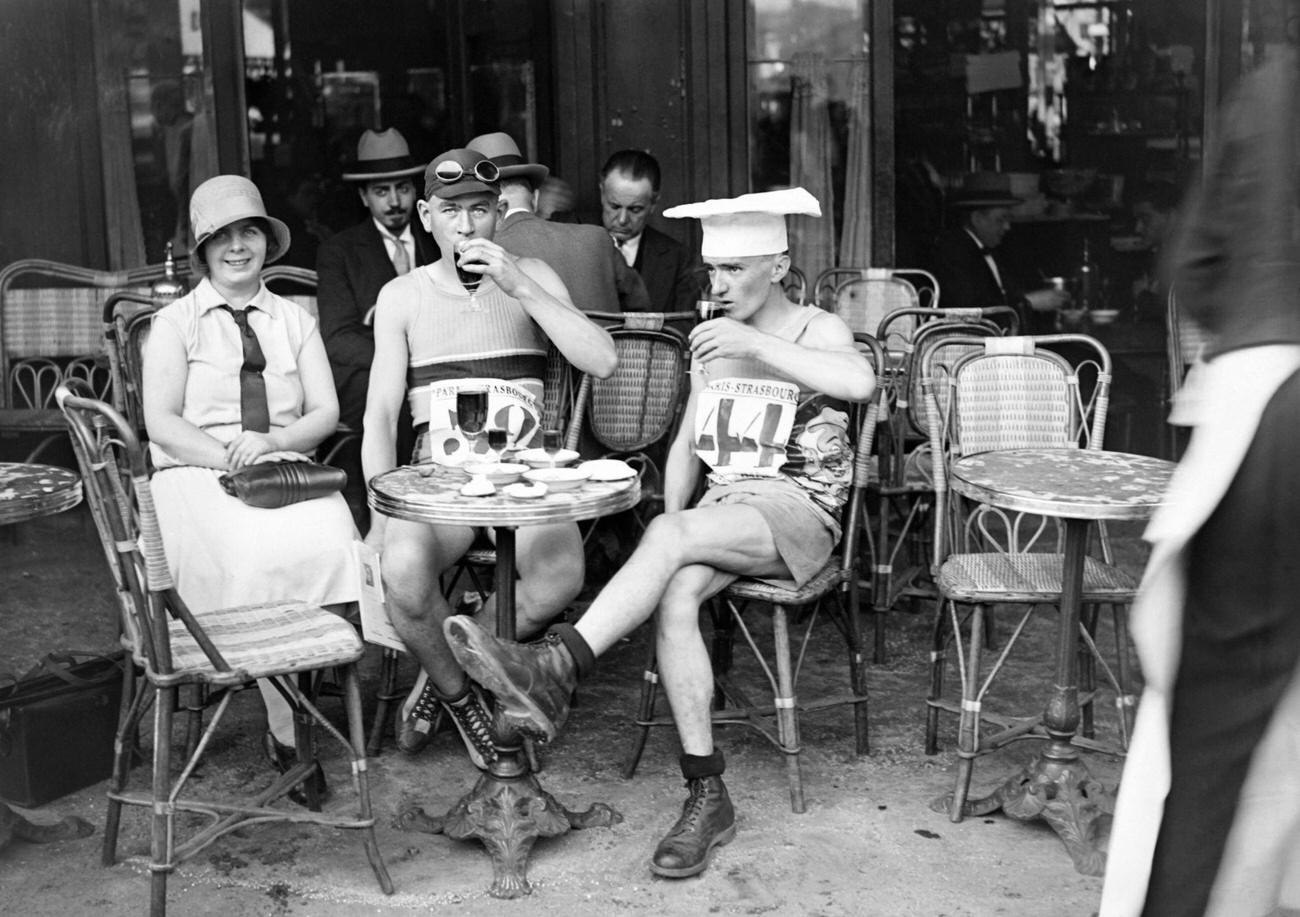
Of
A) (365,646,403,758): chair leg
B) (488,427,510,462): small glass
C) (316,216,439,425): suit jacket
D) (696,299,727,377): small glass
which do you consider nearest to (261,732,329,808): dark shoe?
(365,646,403,758): chair leg

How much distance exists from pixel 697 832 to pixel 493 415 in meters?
1.17

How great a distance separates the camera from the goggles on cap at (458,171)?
3.81m

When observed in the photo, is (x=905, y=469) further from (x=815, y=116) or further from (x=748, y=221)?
(x=815, y=116)

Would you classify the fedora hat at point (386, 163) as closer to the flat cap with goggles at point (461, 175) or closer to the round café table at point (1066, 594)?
the flat cap with goggles at point (461, 175)

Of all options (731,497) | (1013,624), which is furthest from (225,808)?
(1013,624)

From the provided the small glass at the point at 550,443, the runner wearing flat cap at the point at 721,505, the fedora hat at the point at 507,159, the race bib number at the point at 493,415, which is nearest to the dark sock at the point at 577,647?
the runner wearing flat cap at the point at 721,505

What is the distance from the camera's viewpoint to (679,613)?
3449 mm

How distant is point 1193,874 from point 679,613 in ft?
5.24

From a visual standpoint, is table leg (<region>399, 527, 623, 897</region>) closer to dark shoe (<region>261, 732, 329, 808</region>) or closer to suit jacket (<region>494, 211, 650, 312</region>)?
dark shoe (<region>261, 732, 329, 808</region>)

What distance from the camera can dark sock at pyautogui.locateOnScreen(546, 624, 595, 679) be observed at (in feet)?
10.5

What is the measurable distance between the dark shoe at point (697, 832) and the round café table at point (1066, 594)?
1.81 ft

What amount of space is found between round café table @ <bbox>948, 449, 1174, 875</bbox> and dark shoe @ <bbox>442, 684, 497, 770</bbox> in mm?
1080

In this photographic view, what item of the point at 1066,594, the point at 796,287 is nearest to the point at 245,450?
the point at 1066,594

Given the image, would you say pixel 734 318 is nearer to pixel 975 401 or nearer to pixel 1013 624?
pixel 975 401
